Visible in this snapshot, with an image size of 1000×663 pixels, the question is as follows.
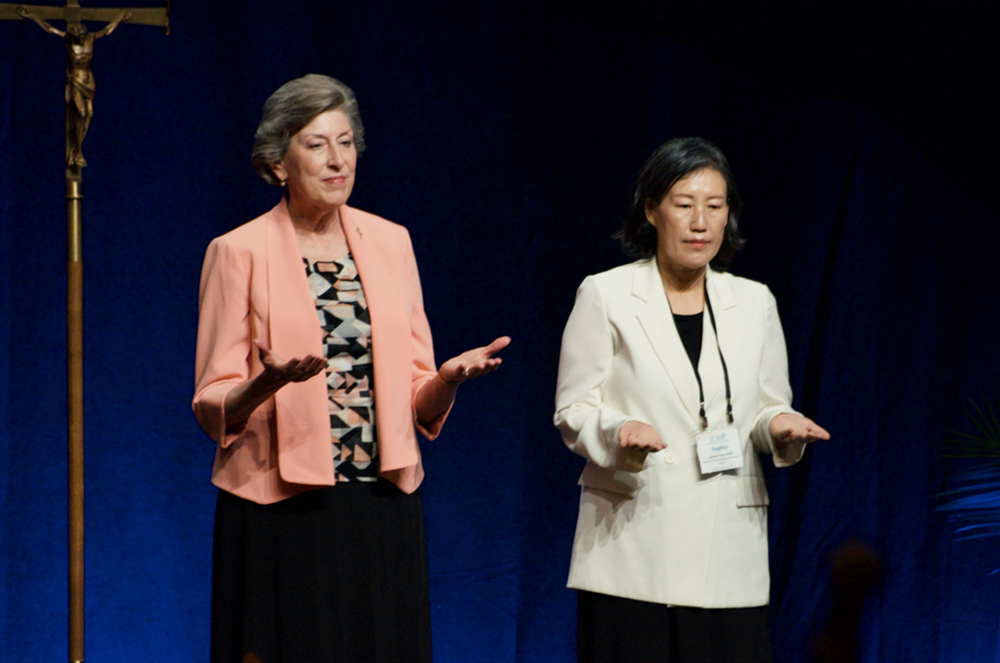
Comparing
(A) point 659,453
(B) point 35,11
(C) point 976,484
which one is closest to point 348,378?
(A) point 659,453

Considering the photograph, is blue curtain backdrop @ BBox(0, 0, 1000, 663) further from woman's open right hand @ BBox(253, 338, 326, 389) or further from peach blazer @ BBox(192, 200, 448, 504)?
woman's open right hand @ BBox(253, 338, 326, 389)

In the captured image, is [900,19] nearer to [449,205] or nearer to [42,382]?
[449,205]

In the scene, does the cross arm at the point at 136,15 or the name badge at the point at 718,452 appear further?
the cross arm at the point at 136,15

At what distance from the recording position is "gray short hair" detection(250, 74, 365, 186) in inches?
78.1

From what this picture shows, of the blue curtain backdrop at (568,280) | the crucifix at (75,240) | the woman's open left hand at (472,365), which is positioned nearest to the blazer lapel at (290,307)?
the woman's open left hand at (472,365)

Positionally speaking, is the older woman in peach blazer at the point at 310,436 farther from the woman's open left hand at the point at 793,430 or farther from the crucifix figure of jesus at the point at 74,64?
the woman's open left hand at the point at 793,430

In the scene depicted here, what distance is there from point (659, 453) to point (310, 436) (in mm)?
713

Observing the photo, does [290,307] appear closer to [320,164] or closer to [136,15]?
[320,164]

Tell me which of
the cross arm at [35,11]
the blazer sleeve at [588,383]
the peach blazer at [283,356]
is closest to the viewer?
the peach blazer at [283,356]

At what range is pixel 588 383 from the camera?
2.19 meters

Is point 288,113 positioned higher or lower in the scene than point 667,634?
higher

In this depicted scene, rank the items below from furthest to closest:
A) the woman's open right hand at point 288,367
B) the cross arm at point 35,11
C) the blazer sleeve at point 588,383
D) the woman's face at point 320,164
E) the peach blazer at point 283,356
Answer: the cross arm at point 35,11
the blazer sleeve at point 588,383
the woman's face at point 320,164
the peach blazer at point 283,356
the woman's open right hand at point 288,367

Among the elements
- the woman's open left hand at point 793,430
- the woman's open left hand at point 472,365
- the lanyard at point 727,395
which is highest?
the woman's open left hand at point 472,365

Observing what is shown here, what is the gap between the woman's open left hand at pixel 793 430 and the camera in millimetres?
2104
